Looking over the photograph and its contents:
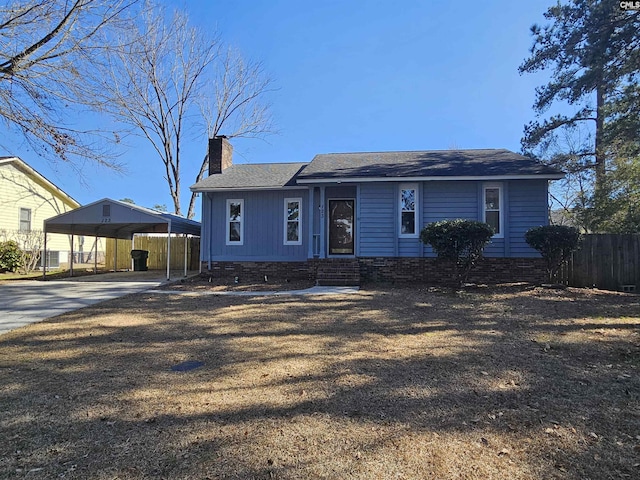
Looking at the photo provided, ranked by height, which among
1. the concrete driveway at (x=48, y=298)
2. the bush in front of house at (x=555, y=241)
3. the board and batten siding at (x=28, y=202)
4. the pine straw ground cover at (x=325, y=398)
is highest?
the board and batten siding at (x=28, y=202)

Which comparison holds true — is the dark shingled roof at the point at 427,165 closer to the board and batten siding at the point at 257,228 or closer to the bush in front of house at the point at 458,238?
the board and batten siding at the point at 257,228

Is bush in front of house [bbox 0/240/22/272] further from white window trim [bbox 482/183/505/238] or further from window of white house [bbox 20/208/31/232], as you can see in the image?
white window trim [bbox 482/183/505/238]

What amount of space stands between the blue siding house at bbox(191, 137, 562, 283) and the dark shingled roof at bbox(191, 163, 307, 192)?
0.21 feet

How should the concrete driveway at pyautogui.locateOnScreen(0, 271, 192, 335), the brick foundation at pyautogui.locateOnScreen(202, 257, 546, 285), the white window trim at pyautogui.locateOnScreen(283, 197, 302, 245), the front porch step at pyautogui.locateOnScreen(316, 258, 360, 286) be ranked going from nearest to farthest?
the concrete driveway at pyautogui.locateOnScreen(0, 271, 192, 335) → the front porch step at pyautogui.locateOnScreen(316, 258, 360, 286) → the brick foundation at pyautogui.locateOnScreen(202, 257, 546, 285) → the white window trim at pyautogui.locateOnScreen(283, 197, 302, 245)

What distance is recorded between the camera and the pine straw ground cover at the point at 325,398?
2.51 m

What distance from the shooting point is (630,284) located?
429 inches

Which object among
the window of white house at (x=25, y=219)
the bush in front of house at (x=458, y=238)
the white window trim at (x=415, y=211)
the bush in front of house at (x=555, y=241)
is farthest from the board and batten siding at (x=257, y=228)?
the window of white house at (x=25, y=219)

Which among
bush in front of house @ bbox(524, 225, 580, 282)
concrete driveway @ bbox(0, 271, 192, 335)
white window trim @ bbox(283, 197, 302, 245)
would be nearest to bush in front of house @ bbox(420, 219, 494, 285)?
bush in front of house @ bbox(524, 225, 580, 282)

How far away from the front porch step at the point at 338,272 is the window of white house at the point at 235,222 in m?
3.41

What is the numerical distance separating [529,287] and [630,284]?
3057 millimetres

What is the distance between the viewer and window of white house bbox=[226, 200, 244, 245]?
13594mm

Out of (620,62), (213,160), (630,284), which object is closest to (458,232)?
(630,284)

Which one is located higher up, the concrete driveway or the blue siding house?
the blue siding house

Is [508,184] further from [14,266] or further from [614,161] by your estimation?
[14,266]
